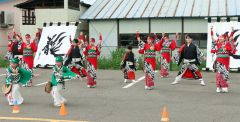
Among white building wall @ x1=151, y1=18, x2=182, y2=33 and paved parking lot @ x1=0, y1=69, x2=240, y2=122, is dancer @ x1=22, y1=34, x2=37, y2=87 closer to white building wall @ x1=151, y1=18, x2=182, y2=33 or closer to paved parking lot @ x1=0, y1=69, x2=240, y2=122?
paved parking lot @ x1=0, y1=69, x2=240, y2=122

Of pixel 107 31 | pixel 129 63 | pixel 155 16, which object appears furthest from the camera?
pixel 107 31

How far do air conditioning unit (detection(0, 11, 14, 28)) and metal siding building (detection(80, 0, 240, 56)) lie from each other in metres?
6.37

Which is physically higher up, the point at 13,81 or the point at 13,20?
the point at 13,20

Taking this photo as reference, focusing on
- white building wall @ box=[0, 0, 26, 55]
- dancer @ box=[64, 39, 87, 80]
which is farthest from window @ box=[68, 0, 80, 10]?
dancer @ box=[64, 39, 87, 80]

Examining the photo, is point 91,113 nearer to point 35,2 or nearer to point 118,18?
point 118,18

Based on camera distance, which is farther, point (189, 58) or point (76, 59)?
point (76, 59)

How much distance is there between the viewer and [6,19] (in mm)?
30453

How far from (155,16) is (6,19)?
1176 centimetres

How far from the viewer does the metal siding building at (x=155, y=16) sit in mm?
25469

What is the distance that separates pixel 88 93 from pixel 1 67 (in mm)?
12032

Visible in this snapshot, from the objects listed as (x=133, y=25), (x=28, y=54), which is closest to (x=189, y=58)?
(x=28, y=54)

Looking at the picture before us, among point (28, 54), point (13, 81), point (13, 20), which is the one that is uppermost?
point (13, 20)

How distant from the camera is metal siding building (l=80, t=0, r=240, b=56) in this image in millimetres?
25469

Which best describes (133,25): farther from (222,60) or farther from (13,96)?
(13,96)
